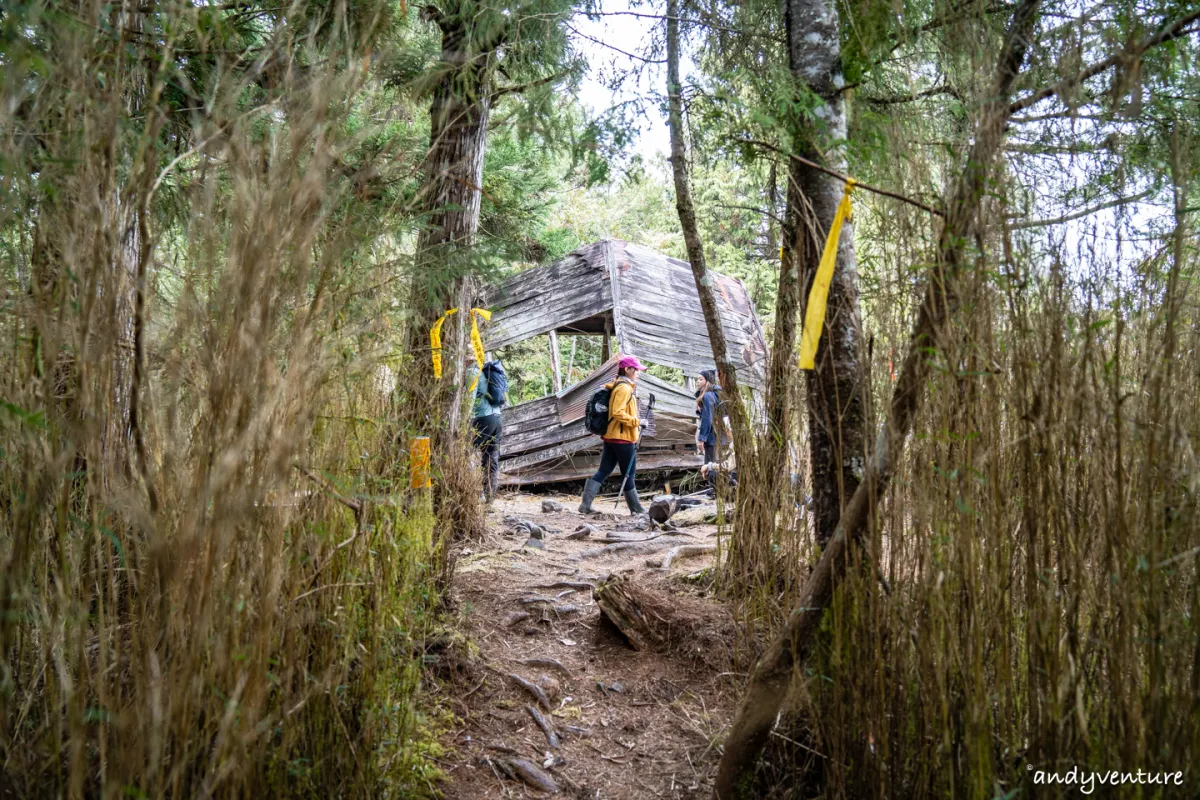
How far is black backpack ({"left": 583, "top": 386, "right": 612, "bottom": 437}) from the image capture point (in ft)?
25.1

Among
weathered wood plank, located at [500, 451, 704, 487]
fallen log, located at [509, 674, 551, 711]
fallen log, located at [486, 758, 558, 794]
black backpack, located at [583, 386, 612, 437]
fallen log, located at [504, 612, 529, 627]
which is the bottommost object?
fallen log, located at [486, 758, 558, 794]

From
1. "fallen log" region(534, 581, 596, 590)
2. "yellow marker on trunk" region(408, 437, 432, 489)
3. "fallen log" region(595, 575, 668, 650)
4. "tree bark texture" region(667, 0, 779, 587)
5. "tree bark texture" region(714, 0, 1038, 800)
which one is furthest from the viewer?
"fallen log" region(534, 581, 596, 590)

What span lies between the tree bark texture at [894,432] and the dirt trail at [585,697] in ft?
1.90

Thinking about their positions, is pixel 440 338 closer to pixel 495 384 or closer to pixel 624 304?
pixel 495 384

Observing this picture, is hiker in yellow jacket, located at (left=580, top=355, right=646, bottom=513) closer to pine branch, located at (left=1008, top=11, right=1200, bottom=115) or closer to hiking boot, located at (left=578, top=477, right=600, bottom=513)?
hiking boot, located at (left=578, top=477, right=600, bottom=513)

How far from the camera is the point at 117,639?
133cm

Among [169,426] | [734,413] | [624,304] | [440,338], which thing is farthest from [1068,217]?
[624,304]

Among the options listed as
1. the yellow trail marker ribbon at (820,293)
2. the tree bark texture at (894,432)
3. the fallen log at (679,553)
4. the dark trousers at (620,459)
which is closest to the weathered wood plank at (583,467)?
the dark trousers at (620,459)

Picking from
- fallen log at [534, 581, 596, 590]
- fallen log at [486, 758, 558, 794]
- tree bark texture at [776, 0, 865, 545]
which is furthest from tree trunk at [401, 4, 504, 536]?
tree bark texture at [776, 0, 865, 545]

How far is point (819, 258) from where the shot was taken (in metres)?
2.31

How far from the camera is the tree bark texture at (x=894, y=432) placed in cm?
173

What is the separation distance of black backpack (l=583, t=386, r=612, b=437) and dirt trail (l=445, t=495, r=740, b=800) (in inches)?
105

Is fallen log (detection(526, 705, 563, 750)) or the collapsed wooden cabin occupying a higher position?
the collapsed wooden cabin

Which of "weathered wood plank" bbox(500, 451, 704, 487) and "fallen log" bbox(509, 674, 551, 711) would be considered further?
"weathered wood plank" bbox(500, 451, 704, 487)
